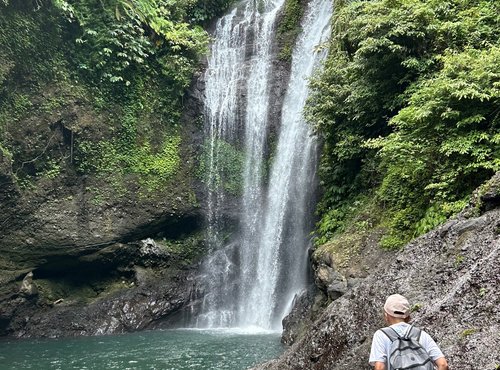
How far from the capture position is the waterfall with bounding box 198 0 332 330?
15.2m

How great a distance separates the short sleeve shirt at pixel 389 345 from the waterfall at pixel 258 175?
442 inches

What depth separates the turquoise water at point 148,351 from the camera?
942cm

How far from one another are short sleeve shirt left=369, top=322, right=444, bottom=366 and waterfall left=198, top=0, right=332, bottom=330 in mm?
11233

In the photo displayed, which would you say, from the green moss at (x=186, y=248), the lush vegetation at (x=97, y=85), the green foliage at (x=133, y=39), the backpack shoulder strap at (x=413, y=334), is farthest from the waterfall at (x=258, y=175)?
the backpack shoulder strap at (x=413, y=334)

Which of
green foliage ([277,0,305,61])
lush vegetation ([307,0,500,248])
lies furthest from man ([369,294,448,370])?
green foliage ([277,0,305,61])

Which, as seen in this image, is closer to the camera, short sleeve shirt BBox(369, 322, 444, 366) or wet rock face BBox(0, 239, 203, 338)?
short sleeve shirt BBox(369, 322, 444, 366)

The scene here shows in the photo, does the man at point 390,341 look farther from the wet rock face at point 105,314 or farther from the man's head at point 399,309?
the wet rock face at point 105,314

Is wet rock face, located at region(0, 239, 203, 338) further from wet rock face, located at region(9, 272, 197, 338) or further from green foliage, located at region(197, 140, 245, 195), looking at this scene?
green foliage, located at region(197, 140, 245, 195)

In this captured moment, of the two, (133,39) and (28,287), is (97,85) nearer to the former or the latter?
(133,39)

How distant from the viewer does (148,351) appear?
10898mm

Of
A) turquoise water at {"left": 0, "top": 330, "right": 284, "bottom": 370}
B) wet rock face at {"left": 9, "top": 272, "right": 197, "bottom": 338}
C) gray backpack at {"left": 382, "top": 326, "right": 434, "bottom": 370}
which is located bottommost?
turquoise water at {"left": 0, "top": 330, "right": 284, "bottom": 370}

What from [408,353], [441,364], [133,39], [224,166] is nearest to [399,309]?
[408,353]

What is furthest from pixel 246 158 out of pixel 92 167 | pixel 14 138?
pixel 14 138

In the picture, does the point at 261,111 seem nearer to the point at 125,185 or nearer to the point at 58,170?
the point at 125,185
